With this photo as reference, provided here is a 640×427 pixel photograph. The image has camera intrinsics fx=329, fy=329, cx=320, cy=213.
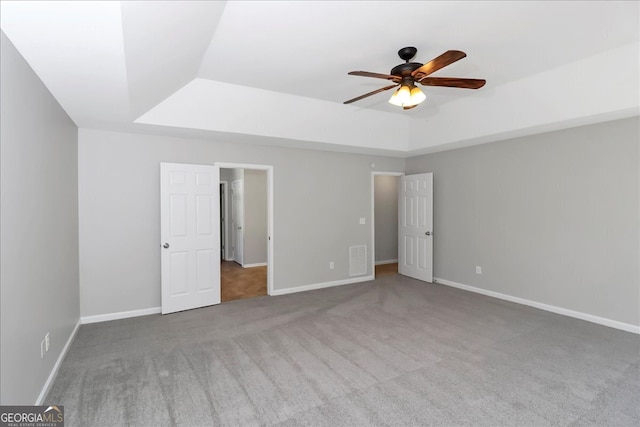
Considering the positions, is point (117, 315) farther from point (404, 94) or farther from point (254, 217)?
point (404, 94)

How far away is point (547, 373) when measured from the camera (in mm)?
2762

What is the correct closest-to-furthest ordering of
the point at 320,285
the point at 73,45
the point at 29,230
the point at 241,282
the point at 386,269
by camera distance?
the point at 73,45
the point at 29,230
the point at 320,285
the point at 241,282
the point at 386,269

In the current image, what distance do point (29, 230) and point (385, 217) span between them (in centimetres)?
666

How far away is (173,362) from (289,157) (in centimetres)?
335

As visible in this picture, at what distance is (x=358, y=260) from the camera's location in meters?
6.02

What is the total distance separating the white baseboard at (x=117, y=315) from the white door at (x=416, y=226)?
432 cm

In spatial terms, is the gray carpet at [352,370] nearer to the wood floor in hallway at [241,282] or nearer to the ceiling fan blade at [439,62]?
the wood floor in hallway at [241,282]

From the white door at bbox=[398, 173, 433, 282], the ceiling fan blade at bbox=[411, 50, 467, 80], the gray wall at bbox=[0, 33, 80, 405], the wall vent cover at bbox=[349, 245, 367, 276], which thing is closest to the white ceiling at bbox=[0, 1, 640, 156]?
the gray wall at bbox=[0, 33, 80, 405]

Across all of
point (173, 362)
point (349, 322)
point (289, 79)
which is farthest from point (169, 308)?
point (289, 79)

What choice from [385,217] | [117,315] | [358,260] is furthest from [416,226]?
[117,315]

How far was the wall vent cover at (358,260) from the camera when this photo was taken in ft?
19.5

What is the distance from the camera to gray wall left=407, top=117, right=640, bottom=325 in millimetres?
3719

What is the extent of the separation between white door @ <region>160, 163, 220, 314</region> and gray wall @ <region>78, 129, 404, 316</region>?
175 millimetres

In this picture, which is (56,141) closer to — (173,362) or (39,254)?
(39,254)
